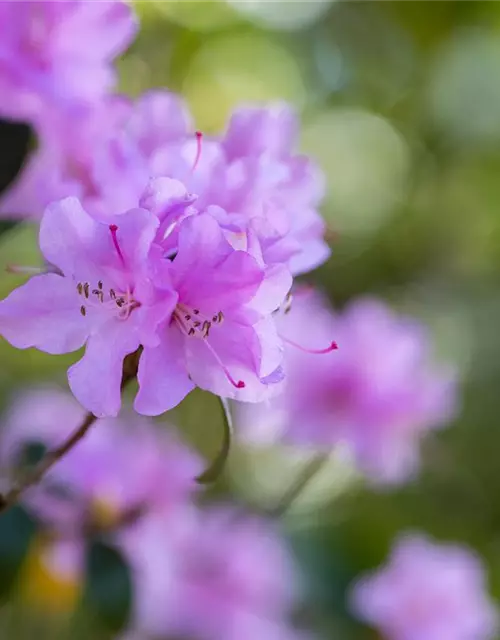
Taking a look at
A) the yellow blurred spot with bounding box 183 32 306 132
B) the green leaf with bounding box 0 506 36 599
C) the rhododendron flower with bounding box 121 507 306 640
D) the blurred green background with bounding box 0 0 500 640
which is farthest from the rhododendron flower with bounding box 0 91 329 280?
the yellow blurred spot with bounding box 183 32 306 132

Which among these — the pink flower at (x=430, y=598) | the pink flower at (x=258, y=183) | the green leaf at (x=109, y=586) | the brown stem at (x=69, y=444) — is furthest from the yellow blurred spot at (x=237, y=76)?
the brown stem at (x=69, y=444)

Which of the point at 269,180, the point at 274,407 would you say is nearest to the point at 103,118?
the point at 269,180

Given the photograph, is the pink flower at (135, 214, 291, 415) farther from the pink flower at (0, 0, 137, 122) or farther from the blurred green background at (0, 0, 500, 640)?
the blurred green background at (0, 0, 500, 640)

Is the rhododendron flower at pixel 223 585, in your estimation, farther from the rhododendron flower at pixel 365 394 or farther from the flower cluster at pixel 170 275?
the flower cluster at pixel 170 275

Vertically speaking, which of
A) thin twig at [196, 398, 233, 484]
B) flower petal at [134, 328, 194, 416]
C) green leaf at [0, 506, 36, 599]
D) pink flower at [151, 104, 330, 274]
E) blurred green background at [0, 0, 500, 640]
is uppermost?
pink flower at [151, 104, 330, 274]

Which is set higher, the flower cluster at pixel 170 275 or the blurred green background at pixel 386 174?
the flower cluster at pixel 170 275

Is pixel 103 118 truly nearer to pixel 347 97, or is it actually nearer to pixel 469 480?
pixel 347 97
